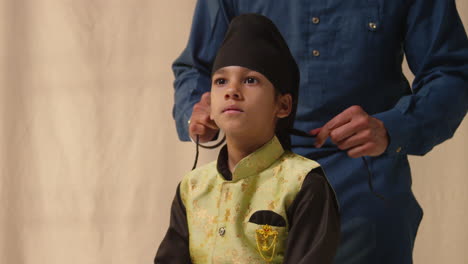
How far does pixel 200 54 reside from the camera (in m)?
1.58

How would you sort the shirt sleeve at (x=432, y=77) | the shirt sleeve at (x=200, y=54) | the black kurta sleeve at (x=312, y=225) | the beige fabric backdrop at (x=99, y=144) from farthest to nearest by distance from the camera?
the beige fabric backdrop at (x=99, y=144) → the shirt sleeve at (x=200, y=54) → the shirt sleeve at (x=432, y=77) → the black kurta sleeve at (x=312, y=225)

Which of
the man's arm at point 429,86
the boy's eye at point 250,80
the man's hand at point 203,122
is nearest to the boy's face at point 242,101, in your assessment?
the boy's eye at point 250,80

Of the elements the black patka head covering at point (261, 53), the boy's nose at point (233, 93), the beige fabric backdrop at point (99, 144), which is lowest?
the beige fabric backdrop at point (99, 144)

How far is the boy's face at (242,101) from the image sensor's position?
3.91ft

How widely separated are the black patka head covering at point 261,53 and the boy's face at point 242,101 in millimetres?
12

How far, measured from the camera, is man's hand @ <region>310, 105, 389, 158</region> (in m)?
1.22

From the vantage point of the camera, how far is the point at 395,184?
4.63ft

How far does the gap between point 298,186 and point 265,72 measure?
19 centimetres

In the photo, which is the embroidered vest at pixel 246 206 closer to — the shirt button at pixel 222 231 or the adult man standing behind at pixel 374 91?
the shirt button at pixel 222 231

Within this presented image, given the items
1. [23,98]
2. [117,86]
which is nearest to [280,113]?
[117,86]

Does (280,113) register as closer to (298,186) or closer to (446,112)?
(298,186)

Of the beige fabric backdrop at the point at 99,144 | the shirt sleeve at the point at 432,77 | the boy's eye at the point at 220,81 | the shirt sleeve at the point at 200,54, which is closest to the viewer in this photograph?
the boy's eye at the point at 220,81

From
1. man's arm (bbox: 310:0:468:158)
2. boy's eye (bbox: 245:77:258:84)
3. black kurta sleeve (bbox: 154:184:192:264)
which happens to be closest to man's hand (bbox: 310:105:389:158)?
man's arm (bbox: 310:0:468:158)

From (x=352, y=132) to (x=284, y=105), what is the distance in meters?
0.12
